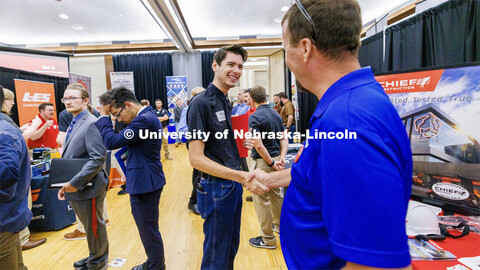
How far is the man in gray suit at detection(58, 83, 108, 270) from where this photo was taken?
2023 millimetres

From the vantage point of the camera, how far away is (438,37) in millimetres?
3615

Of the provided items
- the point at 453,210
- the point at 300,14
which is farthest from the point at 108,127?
the point at 453,210

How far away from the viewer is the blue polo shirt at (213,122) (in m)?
1.45

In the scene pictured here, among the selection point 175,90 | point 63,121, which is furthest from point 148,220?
point 175,90

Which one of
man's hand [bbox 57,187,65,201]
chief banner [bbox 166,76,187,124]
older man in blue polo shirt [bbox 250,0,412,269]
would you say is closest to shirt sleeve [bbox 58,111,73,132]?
man's hand [bbox 57,187,65,201]

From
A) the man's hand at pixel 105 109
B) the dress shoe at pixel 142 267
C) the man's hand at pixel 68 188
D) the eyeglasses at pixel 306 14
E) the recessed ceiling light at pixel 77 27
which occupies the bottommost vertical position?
the dress shoe at pixel 142 267

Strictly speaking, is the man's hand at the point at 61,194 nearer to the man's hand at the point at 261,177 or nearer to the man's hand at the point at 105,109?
the man's hand at the point at 105,109

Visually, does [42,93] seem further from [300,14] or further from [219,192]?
[300,14]

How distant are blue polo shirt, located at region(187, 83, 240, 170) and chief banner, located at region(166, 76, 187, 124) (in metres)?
8.53

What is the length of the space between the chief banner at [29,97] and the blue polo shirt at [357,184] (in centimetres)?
631

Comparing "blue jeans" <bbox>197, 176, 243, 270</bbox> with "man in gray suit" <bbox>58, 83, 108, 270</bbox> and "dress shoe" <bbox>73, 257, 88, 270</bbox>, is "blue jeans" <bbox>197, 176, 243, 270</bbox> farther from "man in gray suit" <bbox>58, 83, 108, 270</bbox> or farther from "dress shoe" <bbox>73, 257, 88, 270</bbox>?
"dress shoe" <bbox>73, 257, 88, 270</bbox>

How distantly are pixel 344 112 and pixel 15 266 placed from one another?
2.29 meters

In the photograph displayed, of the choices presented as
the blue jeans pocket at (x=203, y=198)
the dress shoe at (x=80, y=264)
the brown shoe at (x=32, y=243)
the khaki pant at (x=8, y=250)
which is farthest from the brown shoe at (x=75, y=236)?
the blue jeans pocket at (x=203, y=198)

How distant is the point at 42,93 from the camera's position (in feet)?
17.3
